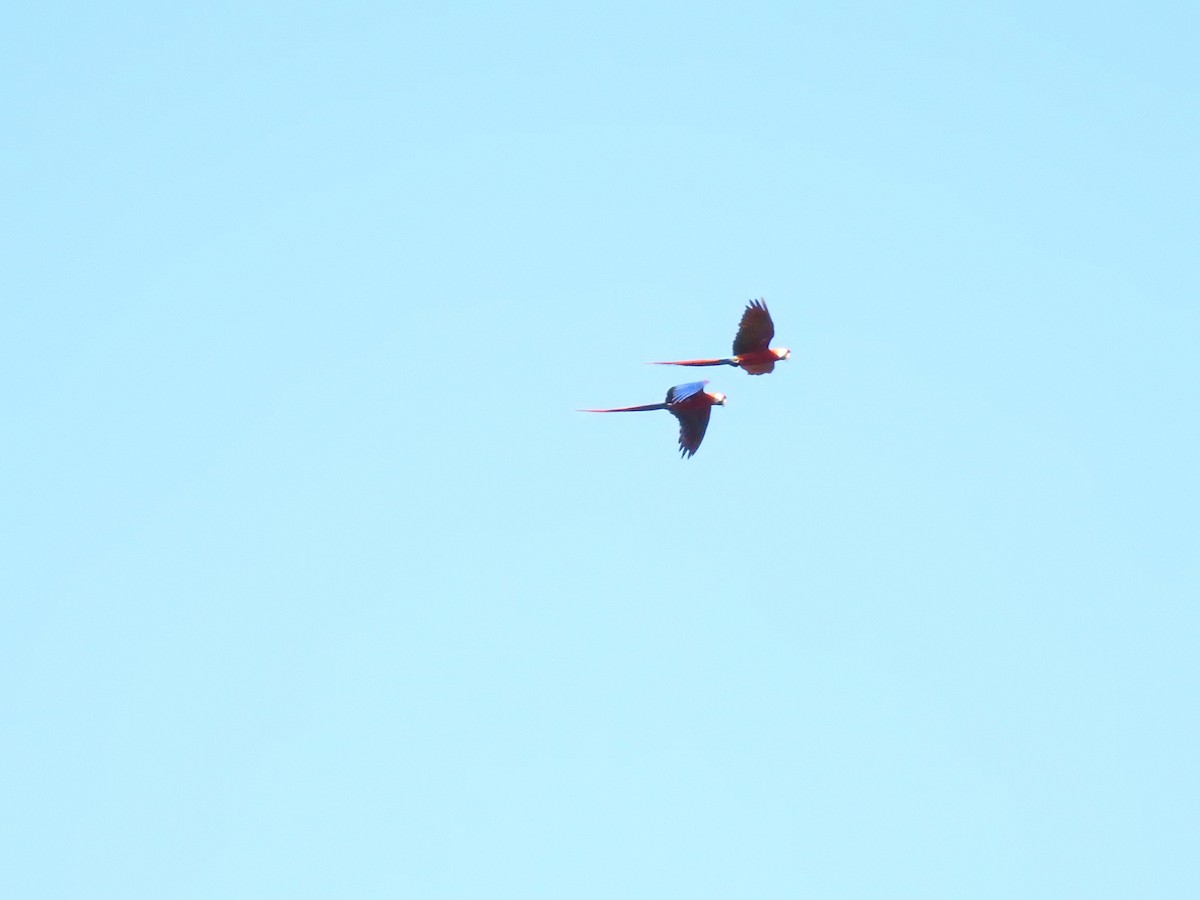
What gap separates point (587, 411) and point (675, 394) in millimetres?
1971

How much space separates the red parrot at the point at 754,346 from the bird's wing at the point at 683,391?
37 centimetres

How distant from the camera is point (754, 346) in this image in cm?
4038

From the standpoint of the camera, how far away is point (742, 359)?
40.3 metres

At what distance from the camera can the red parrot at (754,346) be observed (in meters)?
40.2

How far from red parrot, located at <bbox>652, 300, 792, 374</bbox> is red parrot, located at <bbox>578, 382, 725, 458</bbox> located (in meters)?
0.49

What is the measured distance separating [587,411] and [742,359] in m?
3.11

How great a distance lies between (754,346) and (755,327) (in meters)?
0.28

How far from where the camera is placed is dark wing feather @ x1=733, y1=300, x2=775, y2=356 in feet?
132

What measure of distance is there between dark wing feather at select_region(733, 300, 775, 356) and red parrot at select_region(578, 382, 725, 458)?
0.93m

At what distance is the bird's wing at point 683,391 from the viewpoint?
39.7 metres

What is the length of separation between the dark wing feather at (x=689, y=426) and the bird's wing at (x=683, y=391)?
20cm

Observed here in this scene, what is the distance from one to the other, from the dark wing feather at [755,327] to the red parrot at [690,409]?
934 mm

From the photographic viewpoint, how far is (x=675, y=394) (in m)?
39.8

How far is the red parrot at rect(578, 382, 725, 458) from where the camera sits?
131 feet
